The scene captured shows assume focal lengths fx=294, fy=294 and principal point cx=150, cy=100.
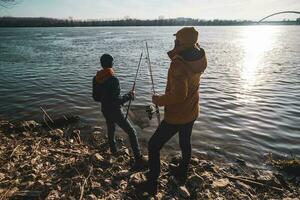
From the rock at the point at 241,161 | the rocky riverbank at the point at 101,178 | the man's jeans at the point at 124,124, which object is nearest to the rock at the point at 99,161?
the rocky riverbank at the point at 101,178

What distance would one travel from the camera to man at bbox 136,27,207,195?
15.7 ft

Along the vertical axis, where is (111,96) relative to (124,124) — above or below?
above

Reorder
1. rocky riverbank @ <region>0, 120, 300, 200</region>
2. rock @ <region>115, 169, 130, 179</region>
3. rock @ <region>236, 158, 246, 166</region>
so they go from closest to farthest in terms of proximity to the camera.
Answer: rocky riverbank @ <region>0, 120, 300, 200</region> < rock @ <region>115, 169, 130, 179</region> < rock @ <region>236, 158, 246, 166</region>

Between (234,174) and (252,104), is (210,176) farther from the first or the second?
(252,104)

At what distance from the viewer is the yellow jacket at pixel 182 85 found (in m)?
4.76

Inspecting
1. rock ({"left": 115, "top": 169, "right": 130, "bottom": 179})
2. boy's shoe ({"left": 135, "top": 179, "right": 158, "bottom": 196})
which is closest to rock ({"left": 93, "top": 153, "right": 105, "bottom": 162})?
rock ({"left": 115, "top": 169, "right": 130, "bottom": 179})

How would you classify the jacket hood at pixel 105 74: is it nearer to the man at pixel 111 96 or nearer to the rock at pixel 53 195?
the man at pixel 111 96

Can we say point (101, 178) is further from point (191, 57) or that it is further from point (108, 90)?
point (191, 57)

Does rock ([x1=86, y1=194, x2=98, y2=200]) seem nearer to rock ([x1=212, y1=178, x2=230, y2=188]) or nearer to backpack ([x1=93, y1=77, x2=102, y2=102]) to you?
backpack ([x1=93, y1=77, x2=102, y2=102])

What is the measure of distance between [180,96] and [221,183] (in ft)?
8.04

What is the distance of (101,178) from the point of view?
6.06 m

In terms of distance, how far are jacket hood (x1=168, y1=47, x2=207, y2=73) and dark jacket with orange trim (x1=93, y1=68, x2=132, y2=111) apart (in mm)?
1973

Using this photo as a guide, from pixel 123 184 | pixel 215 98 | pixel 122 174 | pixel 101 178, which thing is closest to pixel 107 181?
pixel 101 178

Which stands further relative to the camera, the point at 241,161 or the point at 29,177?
the point at 241,161
